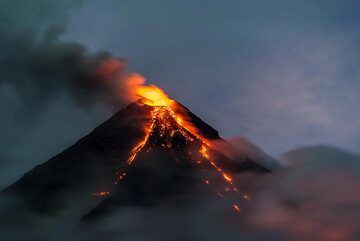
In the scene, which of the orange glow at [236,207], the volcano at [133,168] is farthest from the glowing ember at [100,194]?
the orange glow at [236,207]

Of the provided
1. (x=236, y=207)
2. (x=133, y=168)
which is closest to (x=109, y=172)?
(x=133, y=168)

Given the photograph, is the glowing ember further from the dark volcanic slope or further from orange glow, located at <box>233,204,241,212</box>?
orange glow, located at <box>233,204,241,212</box>

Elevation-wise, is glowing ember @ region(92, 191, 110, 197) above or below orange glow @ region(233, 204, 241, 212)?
below

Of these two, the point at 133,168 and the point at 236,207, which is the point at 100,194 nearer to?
the point at 133,168

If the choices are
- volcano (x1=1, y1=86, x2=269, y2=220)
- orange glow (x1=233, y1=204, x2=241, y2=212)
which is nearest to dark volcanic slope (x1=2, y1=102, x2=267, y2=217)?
volcano (x1=1, y1=86, x2=269, y2=220)

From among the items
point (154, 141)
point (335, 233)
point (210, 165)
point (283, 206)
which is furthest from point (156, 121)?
point (335, 233)

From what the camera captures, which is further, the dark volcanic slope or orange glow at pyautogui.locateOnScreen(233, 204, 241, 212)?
the dark volcanic slope

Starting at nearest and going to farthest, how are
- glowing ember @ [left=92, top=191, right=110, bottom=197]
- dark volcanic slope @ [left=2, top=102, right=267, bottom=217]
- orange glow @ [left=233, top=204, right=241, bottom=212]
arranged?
orange glow @ [left=233, top=204, right=241, bottom=212] → glowing ember @ [left=92, top=191, right=110, bottom=197] → dark volcanic slope @ [left=2, top=102, right=267, bottom=217]

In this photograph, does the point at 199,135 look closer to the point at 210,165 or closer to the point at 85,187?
the point at 210,165
